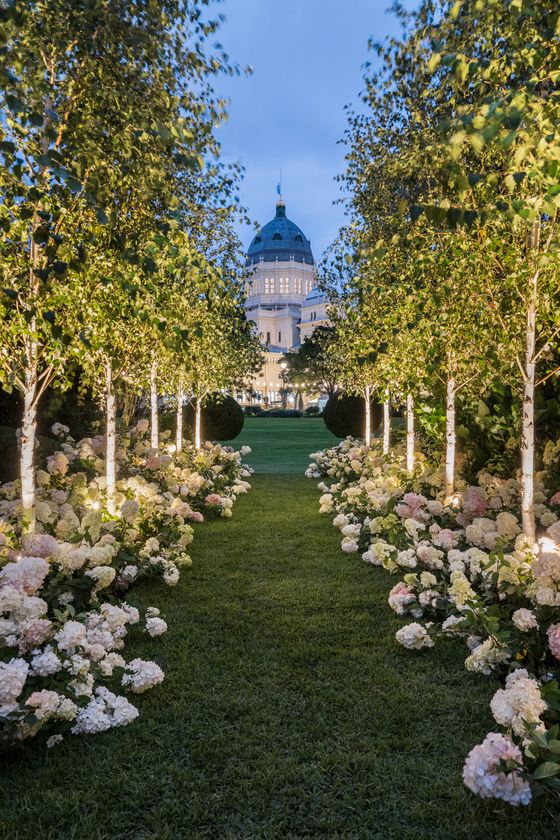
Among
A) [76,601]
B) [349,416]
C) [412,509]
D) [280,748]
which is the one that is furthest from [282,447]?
[280,748]

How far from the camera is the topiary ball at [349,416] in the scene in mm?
24172

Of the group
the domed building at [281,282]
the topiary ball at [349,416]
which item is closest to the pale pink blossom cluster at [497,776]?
the topiary ball at [349,416]

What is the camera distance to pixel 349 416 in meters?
24.4

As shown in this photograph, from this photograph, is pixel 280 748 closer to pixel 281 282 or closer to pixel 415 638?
pixel 415 638

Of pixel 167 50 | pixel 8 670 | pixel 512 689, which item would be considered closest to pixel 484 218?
pixel 512 689

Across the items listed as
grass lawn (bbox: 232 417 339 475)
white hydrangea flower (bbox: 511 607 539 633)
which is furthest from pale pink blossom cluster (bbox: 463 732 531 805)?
grass lawn (bbox: 232 417 339 475)

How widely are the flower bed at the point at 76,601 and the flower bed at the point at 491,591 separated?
2.45m

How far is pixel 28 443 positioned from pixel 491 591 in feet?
16.1

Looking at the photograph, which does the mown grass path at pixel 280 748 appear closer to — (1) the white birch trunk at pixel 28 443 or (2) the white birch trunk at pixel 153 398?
(1) the white birch trunk at pixel 28 443

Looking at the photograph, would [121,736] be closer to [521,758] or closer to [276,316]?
[521,758]

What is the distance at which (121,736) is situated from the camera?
3.78m

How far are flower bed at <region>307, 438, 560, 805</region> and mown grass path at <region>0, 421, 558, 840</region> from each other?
0.78 ft

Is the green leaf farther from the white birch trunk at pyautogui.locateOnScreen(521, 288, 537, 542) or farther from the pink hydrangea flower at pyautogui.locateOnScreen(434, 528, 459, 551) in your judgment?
the pink hydrangea flower at pyautogui.locateOnScreen(434, 528, 459, 551)

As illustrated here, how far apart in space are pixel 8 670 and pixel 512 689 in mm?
3144
